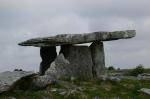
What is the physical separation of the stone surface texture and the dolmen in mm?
5457

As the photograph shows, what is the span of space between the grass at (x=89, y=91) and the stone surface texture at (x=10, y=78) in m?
0.38

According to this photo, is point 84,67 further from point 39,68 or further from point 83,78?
point 39,68

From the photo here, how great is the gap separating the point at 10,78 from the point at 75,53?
10056mm

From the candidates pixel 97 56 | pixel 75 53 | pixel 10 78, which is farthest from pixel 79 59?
pixel 10 78

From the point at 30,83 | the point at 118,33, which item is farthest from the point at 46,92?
the point at 118,33

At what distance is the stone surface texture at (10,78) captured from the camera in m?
27.6

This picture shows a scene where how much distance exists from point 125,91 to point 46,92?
5.45m

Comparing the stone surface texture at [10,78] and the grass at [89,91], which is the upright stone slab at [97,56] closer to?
the grass at [89,91]

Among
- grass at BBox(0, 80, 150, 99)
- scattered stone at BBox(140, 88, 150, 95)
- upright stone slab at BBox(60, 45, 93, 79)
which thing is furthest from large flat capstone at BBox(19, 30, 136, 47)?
scattered stone at BBox(140, 88, 150, 95)

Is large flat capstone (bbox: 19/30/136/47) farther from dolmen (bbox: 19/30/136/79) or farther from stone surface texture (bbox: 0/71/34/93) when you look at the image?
stone surface texture (bbox: 0/71/34/93)

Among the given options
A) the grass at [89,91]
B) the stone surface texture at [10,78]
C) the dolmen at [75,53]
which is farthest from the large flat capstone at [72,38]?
the stone surface texture at [10,78]

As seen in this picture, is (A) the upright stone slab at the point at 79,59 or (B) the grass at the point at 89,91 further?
(A) the upright stone slab at the point at 79,59

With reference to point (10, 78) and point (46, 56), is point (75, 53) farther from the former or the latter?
point (10, 78)

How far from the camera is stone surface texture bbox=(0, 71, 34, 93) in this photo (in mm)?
27562
